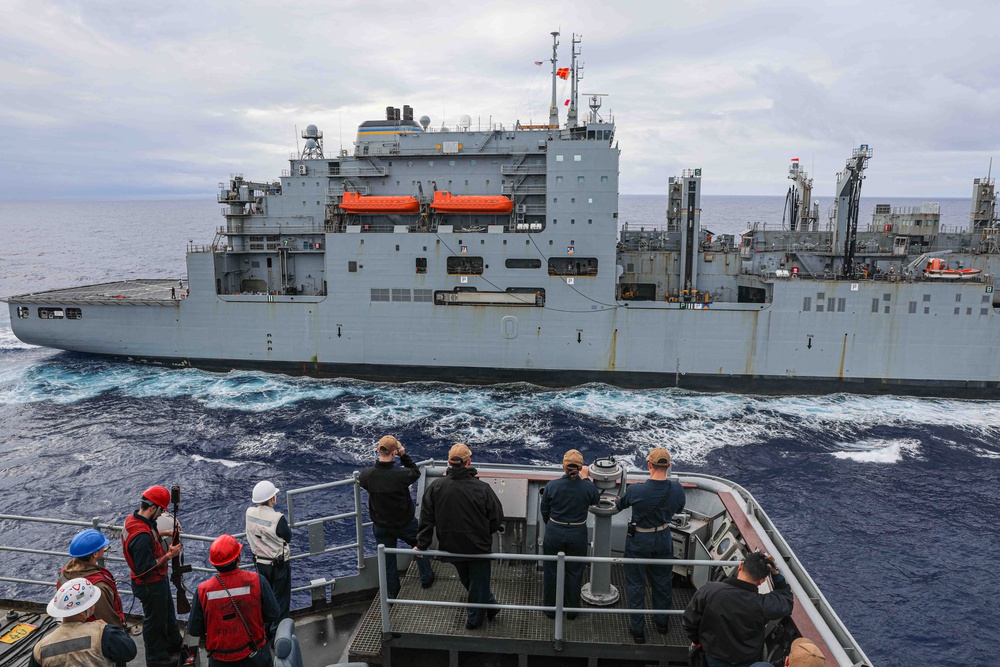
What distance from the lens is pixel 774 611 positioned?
3922 mm

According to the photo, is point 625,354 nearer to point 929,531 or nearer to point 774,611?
point 929,531

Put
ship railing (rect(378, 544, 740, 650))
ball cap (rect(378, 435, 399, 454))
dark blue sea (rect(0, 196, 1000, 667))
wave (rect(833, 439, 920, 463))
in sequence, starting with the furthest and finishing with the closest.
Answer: wave (rect(833, 439, 920, 463)) < dark blue sea (rect(0, 196, 1000, 667)) < ball cap (rect(378, 435, 399, 454)) < ship railing (rect(378, 544, 740, 650))

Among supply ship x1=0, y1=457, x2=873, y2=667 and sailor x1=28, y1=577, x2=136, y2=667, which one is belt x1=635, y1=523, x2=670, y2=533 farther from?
sailor x1=28, y1=577, x2=136, y2=667

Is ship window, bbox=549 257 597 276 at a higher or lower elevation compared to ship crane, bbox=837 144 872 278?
lower

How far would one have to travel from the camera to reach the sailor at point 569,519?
5.24 m

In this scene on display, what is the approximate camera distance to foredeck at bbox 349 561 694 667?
5.03 metres

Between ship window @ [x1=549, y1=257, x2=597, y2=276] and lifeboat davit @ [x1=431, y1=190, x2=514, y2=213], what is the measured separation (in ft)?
8.95

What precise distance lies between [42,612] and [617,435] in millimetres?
15196

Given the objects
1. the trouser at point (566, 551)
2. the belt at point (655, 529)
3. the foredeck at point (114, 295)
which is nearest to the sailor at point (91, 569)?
the trouser at point (566, 551)

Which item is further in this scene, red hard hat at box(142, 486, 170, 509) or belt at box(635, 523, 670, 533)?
belt at box(635, 523, 670, 533)

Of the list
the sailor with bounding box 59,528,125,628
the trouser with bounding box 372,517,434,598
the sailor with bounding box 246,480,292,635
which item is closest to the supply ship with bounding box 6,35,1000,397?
the trouser with bounding box 372,517,434,598

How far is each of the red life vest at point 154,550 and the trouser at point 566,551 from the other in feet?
10.8

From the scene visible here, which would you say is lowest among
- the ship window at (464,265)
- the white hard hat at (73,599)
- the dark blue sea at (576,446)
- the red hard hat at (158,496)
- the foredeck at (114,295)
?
the dark blue sea at (576,446)

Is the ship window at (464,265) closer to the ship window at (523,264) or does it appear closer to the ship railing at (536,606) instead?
the ship window at (523,264)
